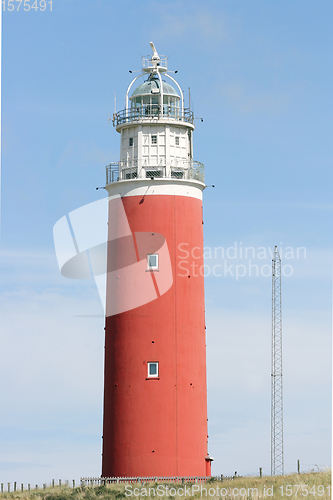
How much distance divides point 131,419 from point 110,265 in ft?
24.4

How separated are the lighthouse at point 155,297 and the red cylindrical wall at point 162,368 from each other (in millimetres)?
46

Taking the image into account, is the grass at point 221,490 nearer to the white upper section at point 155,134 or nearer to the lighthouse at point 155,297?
the lighthouse at point 155,297

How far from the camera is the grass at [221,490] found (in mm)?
44938

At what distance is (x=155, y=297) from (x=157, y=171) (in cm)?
607

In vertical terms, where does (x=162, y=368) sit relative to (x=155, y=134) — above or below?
below

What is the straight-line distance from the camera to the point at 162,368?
51750mm

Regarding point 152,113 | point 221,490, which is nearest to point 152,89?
point 152,113

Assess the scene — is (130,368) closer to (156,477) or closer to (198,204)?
(156,477)

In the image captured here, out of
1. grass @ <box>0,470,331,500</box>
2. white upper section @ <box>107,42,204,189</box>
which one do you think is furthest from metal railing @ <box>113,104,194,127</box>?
grass @ <box>0,470,331,500</box>

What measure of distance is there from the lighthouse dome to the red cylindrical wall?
5.19 m

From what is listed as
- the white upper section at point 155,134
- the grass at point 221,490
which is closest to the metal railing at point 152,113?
the white upper section at point 155,134

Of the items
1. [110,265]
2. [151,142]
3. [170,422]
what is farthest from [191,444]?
[151,142]

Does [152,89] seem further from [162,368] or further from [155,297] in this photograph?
[162,368]

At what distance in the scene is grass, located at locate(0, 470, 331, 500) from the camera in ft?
147
